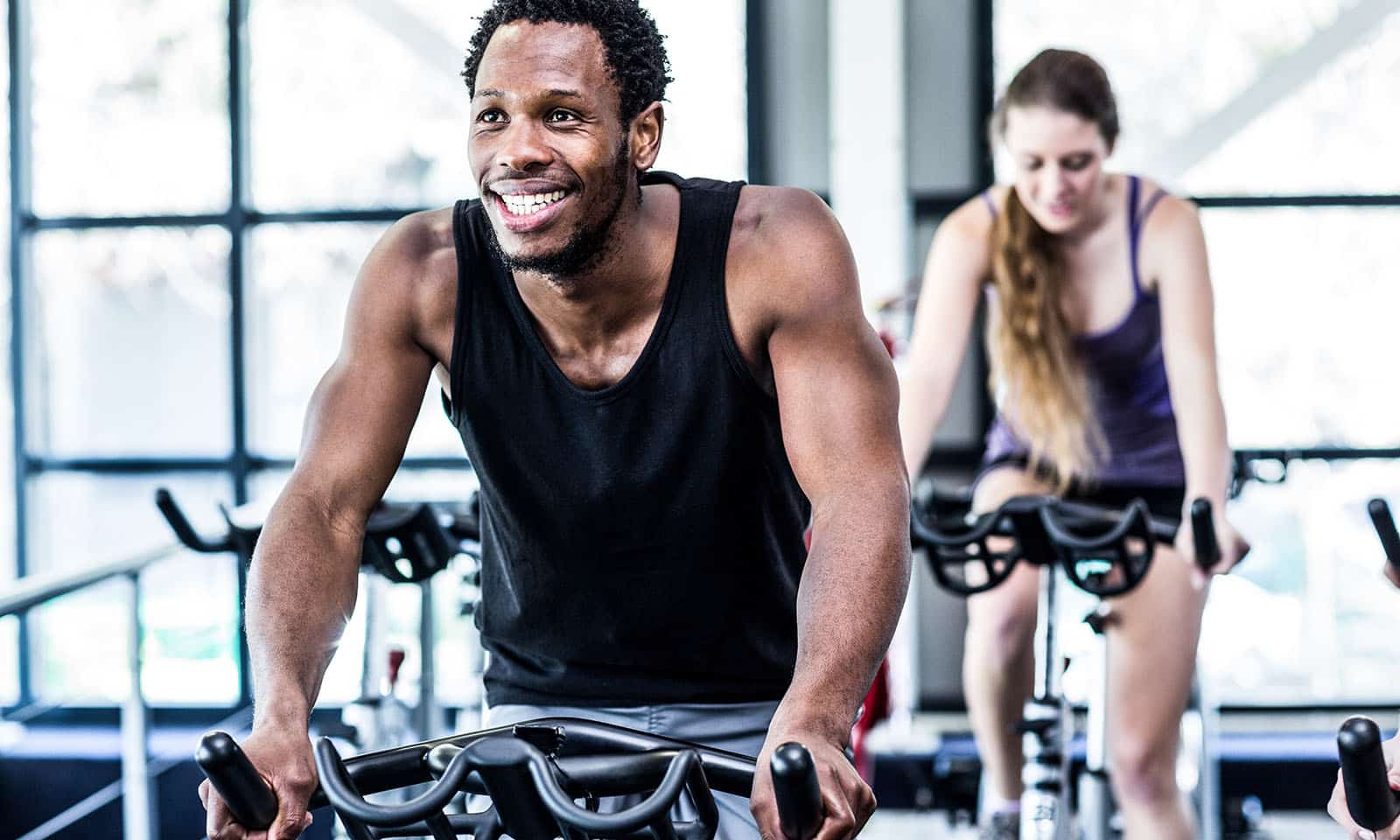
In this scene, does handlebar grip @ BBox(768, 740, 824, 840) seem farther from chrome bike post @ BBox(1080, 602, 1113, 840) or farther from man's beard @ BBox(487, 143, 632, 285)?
chrome bike post @ BBox(1080, 602, 1113, 840)

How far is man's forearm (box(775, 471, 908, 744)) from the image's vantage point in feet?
4.18

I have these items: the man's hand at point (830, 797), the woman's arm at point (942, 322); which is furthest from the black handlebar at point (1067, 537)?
the man's hand at point (830, 797)

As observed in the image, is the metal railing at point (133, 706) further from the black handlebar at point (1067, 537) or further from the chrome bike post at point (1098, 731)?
the chrome bike post at point (1098, 731)

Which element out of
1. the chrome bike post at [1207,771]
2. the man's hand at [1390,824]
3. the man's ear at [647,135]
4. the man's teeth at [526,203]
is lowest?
the chrome bike post at [1207,771]

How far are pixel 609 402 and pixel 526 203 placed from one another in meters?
0.23

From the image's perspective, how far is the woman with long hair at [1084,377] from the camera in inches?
98.1

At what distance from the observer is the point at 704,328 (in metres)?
1.55

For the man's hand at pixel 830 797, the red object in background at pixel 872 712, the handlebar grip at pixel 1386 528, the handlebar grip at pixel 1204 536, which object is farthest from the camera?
the red object in background at pixel 872 712

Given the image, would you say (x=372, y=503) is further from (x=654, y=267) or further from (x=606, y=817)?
(x=606, y=817)

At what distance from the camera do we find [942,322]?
105 inches

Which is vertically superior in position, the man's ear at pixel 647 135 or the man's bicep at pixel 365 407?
the man's ear at pixel 647 135

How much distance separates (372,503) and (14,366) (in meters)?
3.42

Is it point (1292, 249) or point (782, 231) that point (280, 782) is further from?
point (1292, 249)

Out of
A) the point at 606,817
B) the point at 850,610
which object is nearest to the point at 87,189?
the point at 850,610
